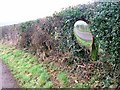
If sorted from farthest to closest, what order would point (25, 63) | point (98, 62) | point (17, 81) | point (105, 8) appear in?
point (25, 63)
point (17, 81)
point (98, 62)
point (105, 8)

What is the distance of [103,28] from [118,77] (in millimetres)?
1300

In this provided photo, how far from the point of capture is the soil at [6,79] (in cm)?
826

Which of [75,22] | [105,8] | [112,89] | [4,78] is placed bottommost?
[4,78]

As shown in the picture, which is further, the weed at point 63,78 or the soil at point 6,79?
the soil at point 6,79

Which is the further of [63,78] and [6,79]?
[6,79]

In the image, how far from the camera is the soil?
8.26m

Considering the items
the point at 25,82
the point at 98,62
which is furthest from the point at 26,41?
the point at 98,62

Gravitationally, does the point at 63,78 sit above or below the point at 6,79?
above

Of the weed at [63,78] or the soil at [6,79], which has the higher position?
the weed at [63,78]

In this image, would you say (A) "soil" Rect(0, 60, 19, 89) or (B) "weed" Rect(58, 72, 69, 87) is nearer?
(B) "weed" Rect(58, 72, 69, 87)

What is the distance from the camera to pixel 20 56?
38.6ft

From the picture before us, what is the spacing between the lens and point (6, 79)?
8992 millimetres

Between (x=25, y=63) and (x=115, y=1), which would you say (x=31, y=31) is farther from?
(x=115, y=1)

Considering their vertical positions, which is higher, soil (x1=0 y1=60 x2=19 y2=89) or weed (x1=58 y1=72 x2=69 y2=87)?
weed (x1=58 y1=72 x2=69 y2=87)
